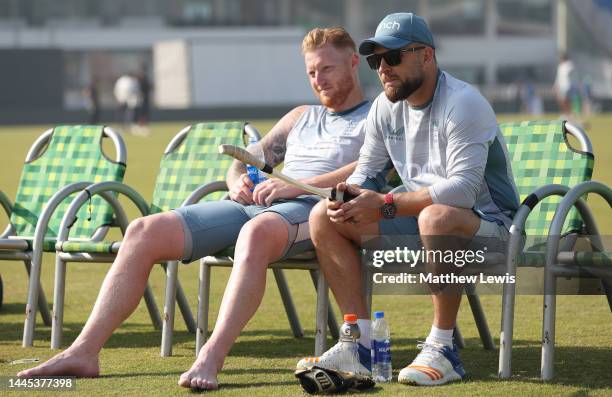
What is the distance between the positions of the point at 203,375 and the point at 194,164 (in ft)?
8.17

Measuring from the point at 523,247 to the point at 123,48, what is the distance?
58.5 m

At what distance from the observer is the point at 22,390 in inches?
197

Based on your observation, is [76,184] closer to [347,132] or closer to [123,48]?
[347,132]

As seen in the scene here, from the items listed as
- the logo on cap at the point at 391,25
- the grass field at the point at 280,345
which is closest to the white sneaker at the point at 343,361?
the grass field at the point at 280,345

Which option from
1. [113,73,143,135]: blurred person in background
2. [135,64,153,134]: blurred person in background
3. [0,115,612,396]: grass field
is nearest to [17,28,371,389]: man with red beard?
[0,115,612,396]: grass field

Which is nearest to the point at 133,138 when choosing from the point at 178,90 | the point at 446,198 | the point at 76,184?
the point at 178,90

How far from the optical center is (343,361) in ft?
16.5

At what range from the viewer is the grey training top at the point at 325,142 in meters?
5.83

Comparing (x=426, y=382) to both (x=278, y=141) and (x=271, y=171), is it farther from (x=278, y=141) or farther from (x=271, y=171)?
(x=278, y=141)

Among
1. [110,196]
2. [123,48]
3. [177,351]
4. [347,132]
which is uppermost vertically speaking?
[347,132]

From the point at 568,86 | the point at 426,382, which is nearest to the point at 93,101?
the point at 568,86

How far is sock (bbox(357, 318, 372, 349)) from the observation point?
5152 millimetres

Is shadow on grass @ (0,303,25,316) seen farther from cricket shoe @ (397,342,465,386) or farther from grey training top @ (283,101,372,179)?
cricket shoe @ (397,342,465,386)

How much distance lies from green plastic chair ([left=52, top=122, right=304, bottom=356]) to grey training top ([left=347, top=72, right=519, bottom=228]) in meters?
1.29
